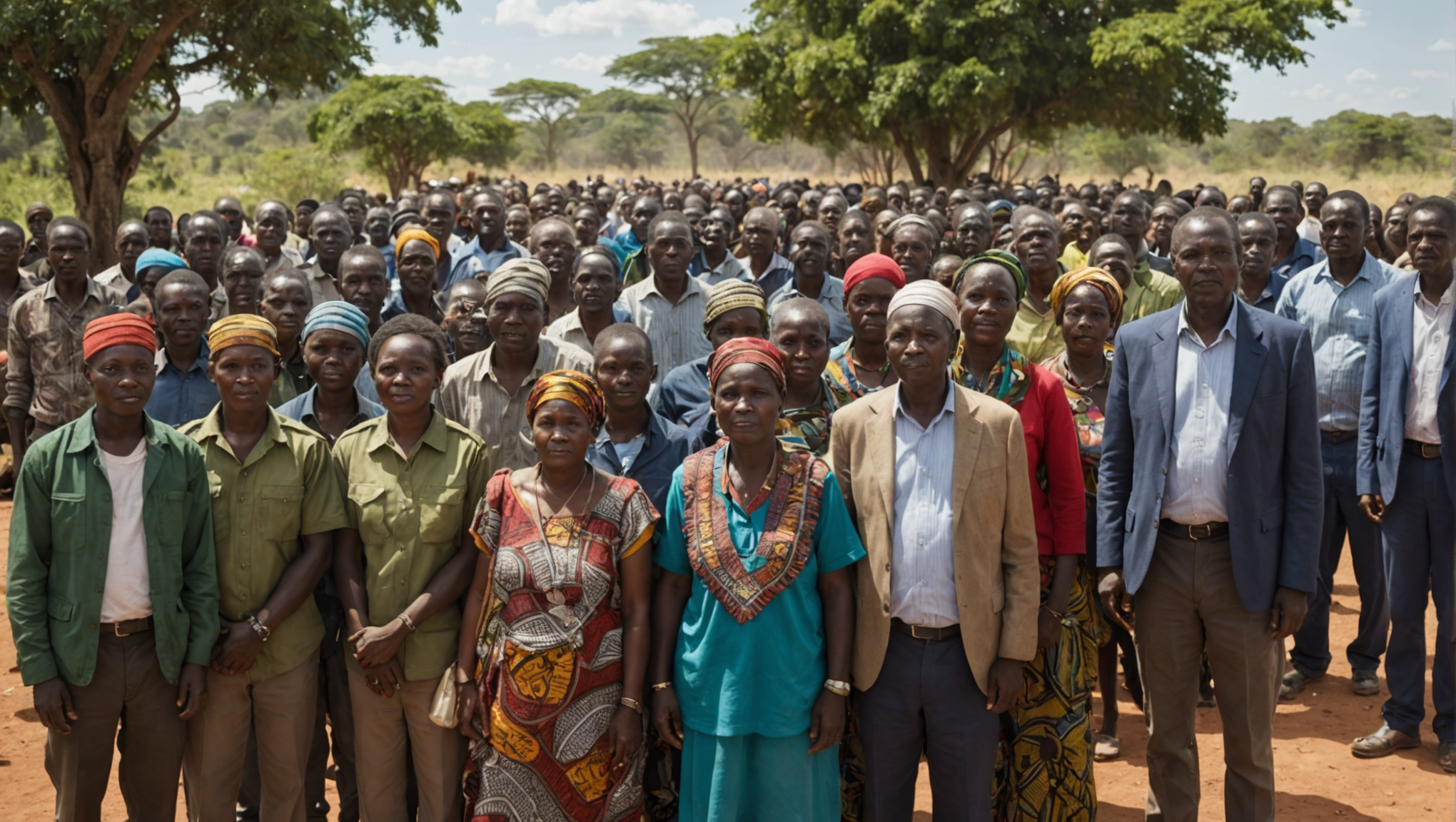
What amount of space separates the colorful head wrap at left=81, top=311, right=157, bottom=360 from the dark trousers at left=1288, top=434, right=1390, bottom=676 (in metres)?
4.68

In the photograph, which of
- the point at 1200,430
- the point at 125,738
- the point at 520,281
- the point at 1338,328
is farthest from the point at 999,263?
the point at 125,738

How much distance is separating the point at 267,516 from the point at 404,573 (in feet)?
1.47

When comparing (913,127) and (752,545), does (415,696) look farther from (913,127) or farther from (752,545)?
(913,127)

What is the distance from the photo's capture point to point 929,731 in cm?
324

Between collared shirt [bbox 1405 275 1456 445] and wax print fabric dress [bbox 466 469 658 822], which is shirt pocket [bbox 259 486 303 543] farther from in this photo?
collared shirt [bbox 1405 275 1456 445]

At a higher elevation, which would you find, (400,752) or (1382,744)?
(400,752)

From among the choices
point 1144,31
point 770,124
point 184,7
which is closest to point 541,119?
point 770,124

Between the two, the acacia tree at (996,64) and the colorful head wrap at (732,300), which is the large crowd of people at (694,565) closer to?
the colorful head wrap at (732,300)

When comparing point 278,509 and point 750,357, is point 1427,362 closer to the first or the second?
point 750,357

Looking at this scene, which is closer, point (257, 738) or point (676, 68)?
point (257, 738)

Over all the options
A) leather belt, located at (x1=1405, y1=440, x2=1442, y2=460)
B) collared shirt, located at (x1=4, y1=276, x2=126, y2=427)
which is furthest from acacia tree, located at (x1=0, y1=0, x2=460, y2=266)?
leather belt, located at (x1=1405, y1=440, x2=1442, y2=460)

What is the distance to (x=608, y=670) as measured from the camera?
3252 mm

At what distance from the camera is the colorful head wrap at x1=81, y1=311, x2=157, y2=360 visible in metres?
3.29

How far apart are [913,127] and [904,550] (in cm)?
2068
